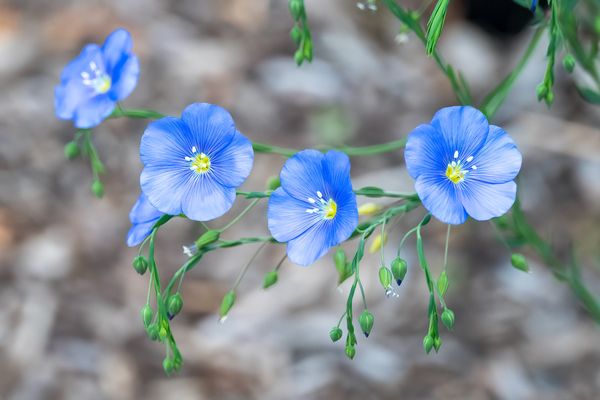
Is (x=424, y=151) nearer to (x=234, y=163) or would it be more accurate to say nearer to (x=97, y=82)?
(x=234, y=163)

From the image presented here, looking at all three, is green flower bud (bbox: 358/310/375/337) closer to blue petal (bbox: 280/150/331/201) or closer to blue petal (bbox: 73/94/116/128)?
blue petal (bbox: 280/150/331/201)

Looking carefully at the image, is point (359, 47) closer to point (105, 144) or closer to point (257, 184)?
point (257, 184)

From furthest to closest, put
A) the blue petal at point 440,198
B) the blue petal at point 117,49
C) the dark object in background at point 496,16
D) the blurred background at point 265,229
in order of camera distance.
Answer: the dark object in background at point 496,16 < the blurred background at point 265,229 < the blue petal at point 117,49 < the blue petal at point 440,198

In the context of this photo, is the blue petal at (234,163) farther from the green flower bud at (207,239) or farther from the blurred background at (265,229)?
the blurred background at (265,229)

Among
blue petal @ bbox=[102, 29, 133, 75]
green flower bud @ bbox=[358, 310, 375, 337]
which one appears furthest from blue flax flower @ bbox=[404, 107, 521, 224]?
blue petal @ bbox=[102, 29, 133, 75]

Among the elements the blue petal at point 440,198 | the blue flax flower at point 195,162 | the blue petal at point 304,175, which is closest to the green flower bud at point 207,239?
the blue flax flower at point 195,162

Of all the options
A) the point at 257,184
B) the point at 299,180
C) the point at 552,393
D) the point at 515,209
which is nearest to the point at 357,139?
the point at 257,184

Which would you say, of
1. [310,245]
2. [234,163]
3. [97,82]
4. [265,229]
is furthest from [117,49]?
[265,229]
